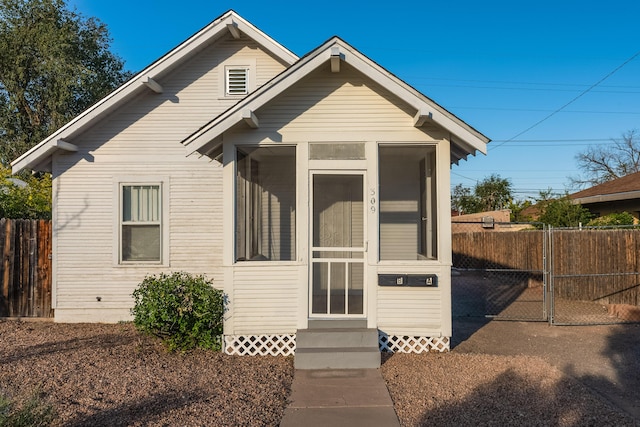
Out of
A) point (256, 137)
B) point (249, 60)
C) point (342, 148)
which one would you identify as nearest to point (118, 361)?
point (256, 137)

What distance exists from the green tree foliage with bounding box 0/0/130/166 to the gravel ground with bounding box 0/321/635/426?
17.5 m

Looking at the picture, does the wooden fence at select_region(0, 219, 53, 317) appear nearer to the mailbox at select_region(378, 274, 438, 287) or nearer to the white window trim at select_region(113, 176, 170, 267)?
the white window trim at select_region(113, 176, 170, 267)

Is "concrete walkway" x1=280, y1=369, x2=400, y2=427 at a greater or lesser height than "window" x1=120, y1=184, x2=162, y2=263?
lesser

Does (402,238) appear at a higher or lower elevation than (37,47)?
lower

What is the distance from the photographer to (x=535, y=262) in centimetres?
1345

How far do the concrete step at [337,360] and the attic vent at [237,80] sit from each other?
5391 mm

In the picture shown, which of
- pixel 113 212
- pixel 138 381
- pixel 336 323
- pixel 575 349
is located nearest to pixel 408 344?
pixel 336 323

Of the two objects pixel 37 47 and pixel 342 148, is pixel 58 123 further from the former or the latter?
pixel 342 148

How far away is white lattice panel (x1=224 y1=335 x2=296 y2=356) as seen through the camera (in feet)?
21.1

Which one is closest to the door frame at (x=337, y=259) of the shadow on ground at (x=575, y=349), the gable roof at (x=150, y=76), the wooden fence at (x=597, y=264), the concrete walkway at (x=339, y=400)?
the concrete walkway at (x=339, y=400)

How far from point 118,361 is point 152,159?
4053 mm

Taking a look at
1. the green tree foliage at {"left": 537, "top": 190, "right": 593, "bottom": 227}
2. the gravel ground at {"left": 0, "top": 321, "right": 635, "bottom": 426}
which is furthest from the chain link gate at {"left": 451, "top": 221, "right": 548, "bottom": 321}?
the gravel ground at {"left": 0, "top": 321, "right": 635, "bottom": 426}

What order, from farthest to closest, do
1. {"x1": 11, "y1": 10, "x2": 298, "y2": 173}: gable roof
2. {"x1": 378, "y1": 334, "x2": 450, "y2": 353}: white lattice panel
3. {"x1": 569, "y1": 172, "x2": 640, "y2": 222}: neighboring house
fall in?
{"x1": 569, "y1": 172, "x2": 640, "y2": 222}: neighboring house → {"x1": 11, "y1": 10, "x2": 298, "y2": 173}: gable roof → {"x1": 378, "y1": 334, "x2": 450, "y2": 353}: white lattice panel

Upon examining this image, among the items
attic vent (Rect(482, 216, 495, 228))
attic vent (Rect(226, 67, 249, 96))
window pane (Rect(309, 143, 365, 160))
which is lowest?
attic vent (Rect(482, 216, 495, 228))
